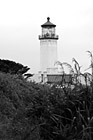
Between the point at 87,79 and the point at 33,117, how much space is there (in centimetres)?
124

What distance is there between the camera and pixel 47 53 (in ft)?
232

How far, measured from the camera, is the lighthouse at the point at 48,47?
231 feet

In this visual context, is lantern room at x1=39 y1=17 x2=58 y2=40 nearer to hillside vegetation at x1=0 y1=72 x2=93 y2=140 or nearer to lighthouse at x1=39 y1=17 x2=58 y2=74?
lighthouse at x1=39 y1=17 x2=58 y2=74

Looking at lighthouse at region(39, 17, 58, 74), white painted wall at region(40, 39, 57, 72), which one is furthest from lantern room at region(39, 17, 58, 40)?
white painted wall at region(40, 39, 57, 72)

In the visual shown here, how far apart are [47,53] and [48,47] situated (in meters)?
1.05

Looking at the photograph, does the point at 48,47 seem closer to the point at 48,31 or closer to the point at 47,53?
the point at 47,53

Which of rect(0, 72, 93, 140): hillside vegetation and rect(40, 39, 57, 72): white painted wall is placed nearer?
rect(0, 72, 93, 140): hillside vegetation

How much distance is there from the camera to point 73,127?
25.5 feet

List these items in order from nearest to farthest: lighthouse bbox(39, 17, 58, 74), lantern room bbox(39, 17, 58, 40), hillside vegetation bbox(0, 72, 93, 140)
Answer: hillside vegetation bbox(0, 72, 93, 140) < lighthouse bbox(39, 17, 58, 74) < lantern room bbox(39, 17, 58, 40)

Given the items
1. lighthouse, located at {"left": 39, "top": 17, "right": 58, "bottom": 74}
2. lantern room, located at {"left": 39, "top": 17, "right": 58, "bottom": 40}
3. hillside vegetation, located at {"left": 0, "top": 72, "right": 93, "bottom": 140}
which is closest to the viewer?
hillside vegetation, located at {"left": 0, "top": 72, "right": 93, "bottom": 140}

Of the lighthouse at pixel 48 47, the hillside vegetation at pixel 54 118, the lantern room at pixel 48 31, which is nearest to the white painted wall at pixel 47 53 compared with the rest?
the lighthouse at pixel 48 47

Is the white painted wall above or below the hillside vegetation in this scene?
above

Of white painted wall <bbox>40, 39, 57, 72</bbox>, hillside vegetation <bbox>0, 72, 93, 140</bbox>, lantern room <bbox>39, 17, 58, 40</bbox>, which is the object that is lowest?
hillside vegetation <bbox>0, 72, 93, 140</bbox>

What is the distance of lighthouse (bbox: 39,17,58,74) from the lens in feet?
231
